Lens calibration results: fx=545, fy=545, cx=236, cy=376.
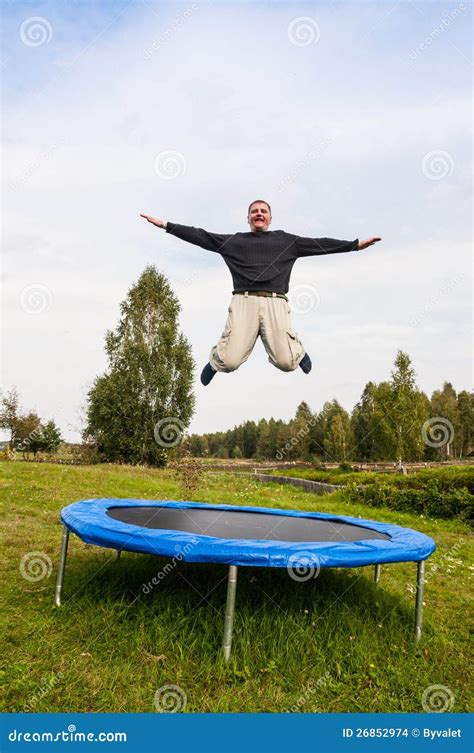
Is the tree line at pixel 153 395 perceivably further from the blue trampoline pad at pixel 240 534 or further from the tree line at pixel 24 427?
the blue trampoline pad at pixel 240 534

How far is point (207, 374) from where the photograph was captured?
2.70 m

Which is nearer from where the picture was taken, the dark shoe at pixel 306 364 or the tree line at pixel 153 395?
the dark shoe at pixel 306 364

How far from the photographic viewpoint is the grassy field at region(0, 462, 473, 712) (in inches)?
89.3

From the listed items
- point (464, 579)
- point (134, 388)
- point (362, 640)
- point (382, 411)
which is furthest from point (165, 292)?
point (362, 640)

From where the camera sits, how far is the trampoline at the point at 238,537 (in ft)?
8.05

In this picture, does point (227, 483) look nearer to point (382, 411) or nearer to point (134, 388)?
point (134, 388)

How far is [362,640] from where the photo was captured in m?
2.68

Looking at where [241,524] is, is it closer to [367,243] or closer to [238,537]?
[238,537]

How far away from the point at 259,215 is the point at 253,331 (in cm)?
62

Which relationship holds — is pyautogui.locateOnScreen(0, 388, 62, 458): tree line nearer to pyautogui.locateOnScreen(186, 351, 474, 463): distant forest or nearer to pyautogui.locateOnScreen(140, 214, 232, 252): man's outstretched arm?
pyautogui.locateOnScreen(186, 351, 474, 463): distant forest

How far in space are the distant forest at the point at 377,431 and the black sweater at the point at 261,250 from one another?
8.10 meters

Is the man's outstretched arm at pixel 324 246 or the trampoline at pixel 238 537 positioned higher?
the man's outstretched arm at pixel 324 246

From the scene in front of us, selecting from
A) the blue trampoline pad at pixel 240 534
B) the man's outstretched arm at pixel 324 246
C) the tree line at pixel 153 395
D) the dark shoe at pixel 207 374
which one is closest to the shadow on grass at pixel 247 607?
the blue trampoline pad at pixel 240 534

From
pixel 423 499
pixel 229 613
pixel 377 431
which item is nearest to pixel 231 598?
pixel 229 613
